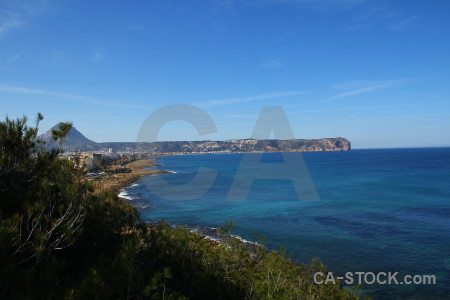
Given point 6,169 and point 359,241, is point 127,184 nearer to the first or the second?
point 359,241

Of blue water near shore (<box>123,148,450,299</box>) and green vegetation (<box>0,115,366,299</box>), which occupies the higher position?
green vegetation (<box>0,115,366,299</box>)

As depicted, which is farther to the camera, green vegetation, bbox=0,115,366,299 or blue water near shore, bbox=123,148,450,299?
blue water near shore, bbox=123,148,450,299

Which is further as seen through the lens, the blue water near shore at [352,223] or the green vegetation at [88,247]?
the blue water near shore at [352,223]

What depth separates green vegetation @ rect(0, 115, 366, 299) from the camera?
541 centimetres

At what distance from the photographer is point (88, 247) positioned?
8.41 metres

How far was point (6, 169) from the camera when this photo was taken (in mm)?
7605

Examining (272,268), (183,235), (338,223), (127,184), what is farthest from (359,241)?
(127,184)

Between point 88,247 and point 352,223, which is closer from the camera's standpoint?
point 88,247

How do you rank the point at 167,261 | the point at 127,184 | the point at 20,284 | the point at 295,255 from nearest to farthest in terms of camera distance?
the point at 20,284 < the point at 167,261 < the point at 295,255 < the point at 127,184

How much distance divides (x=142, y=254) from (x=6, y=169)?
13.6ft

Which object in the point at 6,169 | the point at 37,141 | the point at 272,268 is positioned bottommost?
the point at 272,268

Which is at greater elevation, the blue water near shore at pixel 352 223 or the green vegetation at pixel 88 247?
the green vegetation at pixel 88 247

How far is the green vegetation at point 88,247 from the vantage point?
5.41 meters

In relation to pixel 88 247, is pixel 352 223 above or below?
below
